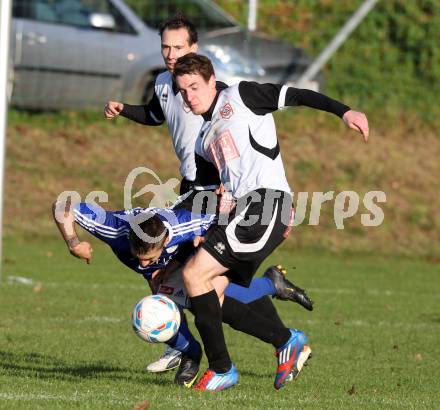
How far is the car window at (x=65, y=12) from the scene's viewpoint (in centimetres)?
1630

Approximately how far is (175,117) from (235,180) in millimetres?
1241

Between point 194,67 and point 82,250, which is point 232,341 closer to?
point 82,250

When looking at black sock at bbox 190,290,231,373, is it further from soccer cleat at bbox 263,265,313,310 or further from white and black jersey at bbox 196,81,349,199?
soccer cleat at bbox 263,265,313,310

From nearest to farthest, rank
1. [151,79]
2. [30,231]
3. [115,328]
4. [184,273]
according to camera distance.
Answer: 1. [184,273]
2. [115,328]
3. [30,231]
4. [151,79]

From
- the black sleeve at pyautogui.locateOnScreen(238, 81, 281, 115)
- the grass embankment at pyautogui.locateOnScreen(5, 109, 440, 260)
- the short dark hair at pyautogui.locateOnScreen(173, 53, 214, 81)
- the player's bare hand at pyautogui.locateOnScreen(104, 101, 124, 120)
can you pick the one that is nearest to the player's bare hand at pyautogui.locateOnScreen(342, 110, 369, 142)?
the black sleeve at pyautogui.locateOnScreen(238, 81, 281, 115)

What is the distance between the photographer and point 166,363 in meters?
7.30

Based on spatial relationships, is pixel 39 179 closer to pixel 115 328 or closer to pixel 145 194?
pixel 145 194

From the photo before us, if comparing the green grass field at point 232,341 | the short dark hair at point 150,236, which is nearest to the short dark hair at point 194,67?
the short dark hair at point 150,236

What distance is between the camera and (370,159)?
1669cm

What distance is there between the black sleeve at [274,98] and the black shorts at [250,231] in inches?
18.8

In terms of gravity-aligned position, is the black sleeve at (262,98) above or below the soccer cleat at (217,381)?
above

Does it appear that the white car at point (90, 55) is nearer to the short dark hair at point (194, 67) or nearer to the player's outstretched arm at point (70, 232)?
the player's outstretched arm at point (70, 232)

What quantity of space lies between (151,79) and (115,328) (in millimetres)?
7783

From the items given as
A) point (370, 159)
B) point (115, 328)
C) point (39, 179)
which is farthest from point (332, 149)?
point (115, 328)
